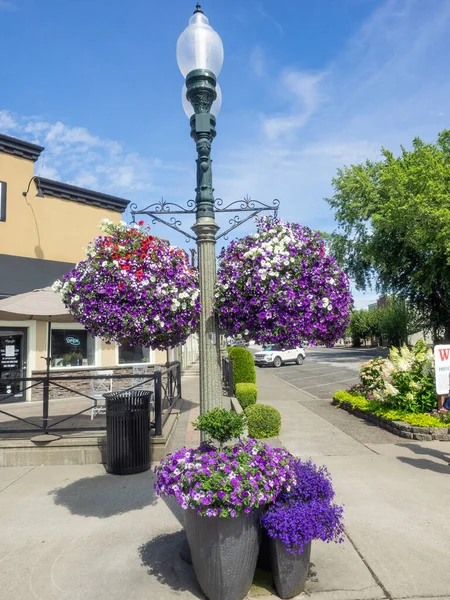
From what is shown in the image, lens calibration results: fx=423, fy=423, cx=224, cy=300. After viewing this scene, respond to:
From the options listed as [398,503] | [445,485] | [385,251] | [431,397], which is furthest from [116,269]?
[385,251]

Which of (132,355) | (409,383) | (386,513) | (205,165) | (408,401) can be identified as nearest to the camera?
(205,165)

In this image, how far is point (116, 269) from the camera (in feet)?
12.1

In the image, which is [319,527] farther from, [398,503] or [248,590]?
[398,503]

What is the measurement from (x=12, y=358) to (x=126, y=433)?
766cm

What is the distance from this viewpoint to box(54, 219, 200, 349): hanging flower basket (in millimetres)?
3633

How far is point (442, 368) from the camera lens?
778 centimetres

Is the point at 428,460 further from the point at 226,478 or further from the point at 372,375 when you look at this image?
the point at 226,478

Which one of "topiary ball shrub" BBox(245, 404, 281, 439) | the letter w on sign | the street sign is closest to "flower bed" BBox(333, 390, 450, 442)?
the street sign

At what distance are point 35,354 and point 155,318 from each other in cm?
1032

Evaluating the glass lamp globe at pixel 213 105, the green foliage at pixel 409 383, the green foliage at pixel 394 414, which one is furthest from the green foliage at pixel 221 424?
the green foliage at pixel 409 383

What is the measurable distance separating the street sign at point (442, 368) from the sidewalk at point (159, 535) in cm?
Result: 133

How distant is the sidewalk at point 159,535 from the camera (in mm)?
3361

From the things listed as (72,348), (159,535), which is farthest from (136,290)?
(72,348)

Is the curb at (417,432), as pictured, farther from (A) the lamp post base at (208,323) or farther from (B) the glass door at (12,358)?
(B) the glass door at (12,358)
